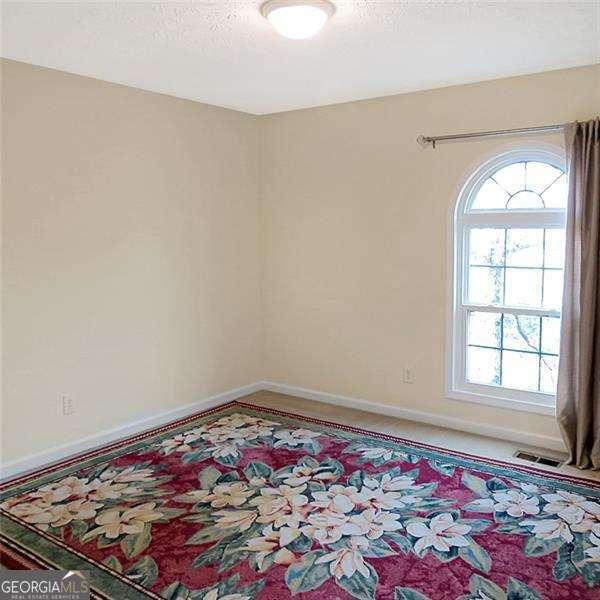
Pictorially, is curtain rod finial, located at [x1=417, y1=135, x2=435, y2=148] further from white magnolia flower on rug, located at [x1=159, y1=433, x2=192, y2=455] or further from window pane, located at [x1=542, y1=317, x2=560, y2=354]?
white magnolia flower on rug, located at [x1=159, y1=433, x2=192, y2=455]

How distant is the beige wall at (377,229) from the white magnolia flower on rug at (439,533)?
136 centimetres

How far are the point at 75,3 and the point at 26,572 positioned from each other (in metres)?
2.49

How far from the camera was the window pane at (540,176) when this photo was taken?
13.0 feet

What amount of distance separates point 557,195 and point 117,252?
2.95 metres

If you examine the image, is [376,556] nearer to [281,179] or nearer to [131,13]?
[131,13]

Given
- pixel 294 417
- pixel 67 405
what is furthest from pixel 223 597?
pixel 294 417

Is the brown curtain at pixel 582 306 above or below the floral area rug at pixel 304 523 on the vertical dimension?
above

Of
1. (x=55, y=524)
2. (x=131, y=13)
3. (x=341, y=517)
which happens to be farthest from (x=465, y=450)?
(x=131, y=13)

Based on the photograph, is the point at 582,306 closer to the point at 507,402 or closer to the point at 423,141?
the point at 507,402

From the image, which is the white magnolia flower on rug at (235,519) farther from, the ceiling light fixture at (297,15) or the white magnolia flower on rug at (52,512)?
the ceiling light fixture at (297,15)

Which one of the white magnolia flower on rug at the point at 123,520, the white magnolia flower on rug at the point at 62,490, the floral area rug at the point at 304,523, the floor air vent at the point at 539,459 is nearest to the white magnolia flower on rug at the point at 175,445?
the floral area rug at the point at 304,523

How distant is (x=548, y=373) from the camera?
161 inches

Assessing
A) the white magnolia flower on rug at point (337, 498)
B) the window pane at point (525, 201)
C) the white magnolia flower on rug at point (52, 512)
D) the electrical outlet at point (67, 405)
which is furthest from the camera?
the window pane at point (525, 201)

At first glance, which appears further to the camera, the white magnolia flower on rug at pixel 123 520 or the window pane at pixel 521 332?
the window pane at pixel 521 332
